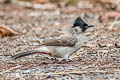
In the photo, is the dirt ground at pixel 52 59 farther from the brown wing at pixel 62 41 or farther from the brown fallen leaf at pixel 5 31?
the brown wing at pixel 62 41

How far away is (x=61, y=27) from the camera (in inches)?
447

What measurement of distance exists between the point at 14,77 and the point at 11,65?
0.85 meters

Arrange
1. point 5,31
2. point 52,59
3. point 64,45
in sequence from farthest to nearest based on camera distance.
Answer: point 5,31
point 52,59
point 64,45

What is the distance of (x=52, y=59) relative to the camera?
7184 mm

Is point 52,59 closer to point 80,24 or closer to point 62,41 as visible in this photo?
point 62,41

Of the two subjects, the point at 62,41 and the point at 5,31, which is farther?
the point at 5,31

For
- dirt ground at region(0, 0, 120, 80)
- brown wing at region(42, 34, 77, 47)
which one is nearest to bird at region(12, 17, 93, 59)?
brown wing at region(42, 34, 77, 47)

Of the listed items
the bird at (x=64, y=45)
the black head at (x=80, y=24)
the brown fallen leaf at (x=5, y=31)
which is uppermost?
the black head at (x=80, y=24)

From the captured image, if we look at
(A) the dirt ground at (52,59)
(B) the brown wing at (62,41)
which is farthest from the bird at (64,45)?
(A) the dirt ground at (52,59)

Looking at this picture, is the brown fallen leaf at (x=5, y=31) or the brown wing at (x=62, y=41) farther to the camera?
the brown fallen leaf at (x=5, y=31)

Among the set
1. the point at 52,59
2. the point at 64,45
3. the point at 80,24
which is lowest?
the point at 52,59

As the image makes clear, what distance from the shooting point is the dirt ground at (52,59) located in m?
5.90

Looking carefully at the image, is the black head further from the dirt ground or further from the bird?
the dirt ground

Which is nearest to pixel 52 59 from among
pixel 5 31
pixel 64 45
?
pixel 64 45
